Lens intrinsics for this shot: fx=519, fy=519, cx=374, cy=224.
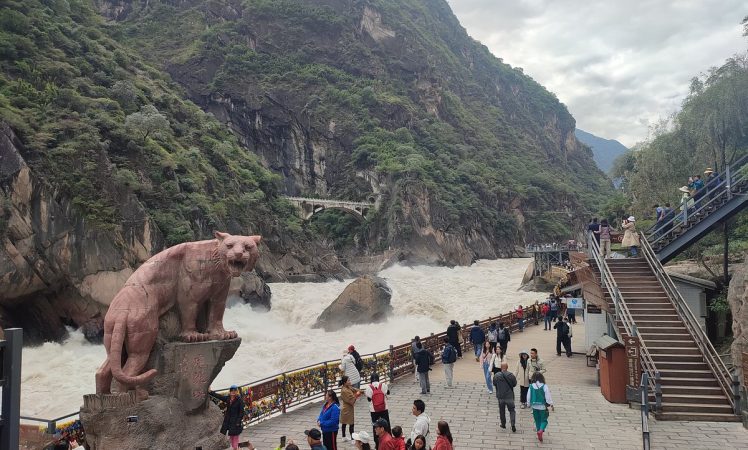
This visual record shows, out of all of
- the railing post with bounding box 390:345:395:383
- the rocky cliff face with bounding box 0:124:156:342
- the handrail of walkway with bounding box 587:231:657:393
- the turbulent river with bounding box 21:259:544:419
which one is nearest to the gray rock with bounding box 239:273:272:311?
the turbulent river with bounding box 21:259:544:419

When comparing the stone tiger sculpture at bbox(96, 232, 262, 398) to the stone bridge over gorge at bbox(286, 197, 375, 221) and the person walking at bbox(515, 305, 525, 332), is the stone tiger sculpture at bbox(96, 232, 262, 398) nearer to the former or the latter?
the person walking at bbox(515, 305, 525, 332)

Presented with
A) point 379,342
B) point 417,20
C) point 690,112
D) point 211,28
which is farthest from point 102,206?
point 417,20

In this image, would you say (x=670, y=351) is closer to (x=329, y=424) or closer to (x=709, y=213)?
(x=709, y=213)

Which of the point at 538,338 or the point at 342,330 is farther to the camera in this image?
the point at 342,330

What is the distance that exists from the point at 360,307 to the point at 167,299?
18698mm

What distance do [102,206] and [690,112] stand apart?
28270mm

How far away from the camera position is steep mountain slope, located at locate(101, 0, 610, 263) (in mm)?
75125

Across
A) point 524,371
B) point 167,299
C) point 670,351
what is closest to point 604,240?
point 670,351

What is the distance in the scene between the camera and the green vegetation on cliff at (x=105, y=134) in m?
27.4

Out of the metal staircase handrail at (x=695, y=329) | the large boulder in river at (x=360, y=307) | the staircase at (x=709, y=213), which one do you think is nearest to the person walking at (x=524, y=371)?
the metal staircase handrail at (x=695, y=329)

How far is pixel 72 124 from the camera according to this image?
29.0 m

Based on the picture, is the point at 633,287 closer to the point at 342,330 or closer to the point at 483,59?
the point at 342,330

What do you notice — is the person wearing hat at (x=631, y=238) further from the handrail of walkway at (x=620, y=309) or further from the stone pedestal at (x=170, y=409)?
the stone pedestal at (x=170, y=409)

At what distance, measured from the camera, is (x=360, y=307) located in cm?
2720
